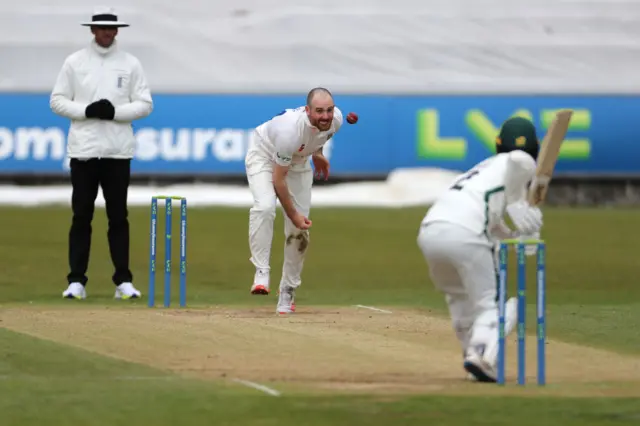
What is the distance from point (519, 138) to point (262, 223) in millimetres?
3868

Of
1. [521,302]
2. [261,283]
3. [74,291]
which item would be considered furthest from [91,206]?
[521,302]

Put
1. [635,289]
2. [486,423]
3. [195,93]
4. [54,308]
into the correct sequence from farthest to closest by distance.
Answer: [195,93] → [635,289] → [54,308] → [486,423]

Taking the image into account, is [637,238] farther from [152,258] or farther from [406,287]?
[152,258]

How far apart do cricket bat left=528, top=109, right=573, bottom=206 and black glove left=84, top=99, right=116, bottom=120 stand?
508 cm

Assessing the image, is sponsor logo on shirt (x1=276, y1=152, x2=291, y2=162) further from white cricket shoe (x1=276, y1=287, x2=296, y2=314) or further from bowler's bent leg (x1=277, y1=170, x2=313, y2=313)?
white cricket shoe (x1=276, y1=287, x2=296, y2=314)

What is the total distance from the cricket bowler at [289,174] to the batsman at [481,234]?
260cm

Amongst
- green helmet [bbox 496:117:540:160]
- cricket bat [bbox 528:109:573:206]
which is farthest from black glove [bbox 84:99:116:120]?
cricket bat [bbox 528:109:573:206]

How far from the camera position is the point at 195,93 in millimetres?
27031

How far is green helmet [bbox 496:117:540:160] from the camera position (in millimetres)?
8648

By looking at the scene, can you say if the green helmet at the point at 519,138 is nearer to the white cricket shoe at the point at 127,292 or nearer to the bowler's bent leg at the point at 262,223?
the bowler's bent leg at the point at 262,223

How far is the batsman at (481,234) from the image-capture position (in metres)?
8.39

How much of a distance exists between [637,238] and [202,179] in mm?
8993

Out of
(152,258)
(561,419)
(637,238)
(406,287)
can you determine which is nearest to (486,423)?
(561,419)

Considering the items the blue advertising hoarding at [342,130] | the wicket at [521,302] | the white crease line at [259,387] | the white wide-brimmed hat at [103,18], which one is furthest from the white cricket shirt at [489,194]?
the blue advertising hoarding at [342,130]
